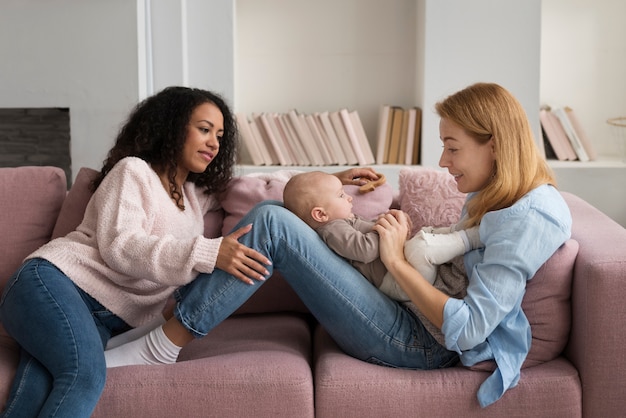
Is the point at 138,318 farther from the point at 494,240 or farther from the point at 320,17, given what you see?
the point at 320,17

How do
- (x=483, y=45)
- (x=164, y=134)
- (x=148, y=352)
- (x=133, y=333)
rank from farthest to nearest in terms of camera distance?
(x=483, y=45) → (x=164, y=134) → (x=133, y=333) → (x=148, y=352)

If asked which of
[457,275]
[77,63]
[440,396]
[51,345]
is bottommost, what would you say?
[440,396]

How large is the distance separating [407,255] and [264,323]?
1.75 feet

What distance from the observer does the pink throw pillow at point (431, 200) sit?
2.48 meters

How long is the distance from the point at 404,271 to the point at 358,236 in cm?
15

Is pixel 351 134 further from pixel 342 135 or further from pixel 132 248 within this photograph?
pixel 132 248

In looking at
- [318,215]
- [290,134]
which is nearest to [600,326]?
[318,215]

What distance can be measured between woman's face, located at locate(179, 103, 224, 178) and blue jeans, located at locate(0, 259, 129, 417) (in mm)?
487

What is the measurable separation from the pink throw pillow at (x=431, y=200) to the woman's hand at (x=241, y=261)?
1.86 feet

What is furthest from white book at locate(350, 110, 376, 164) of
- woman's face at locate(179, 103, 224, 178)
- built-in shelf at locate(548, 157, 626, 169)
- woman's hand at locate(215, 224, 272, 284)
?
woman's hand at locate(215, 224, 272, 284)

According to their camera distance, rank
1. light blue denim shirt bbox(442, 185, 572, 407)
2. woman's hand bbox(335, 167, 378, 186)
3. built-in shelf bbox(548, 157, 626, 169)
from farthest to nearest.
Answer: built-in shelf bbox(548, 157, 626, 169) → woman's hand bbox(335, 167, 378, 186) → light blue denim shirt bbox(442, 185, 572, 407)

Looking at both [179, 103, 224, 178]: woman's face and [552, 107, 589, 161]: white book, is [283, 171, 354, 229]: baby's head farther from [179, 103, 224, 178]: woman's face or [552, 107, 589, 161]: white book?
[552, 107, 589, 161]: white book

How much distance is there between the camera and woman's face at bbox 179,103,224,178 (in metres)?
2.47

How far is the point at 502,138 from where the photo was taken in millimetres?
2023
